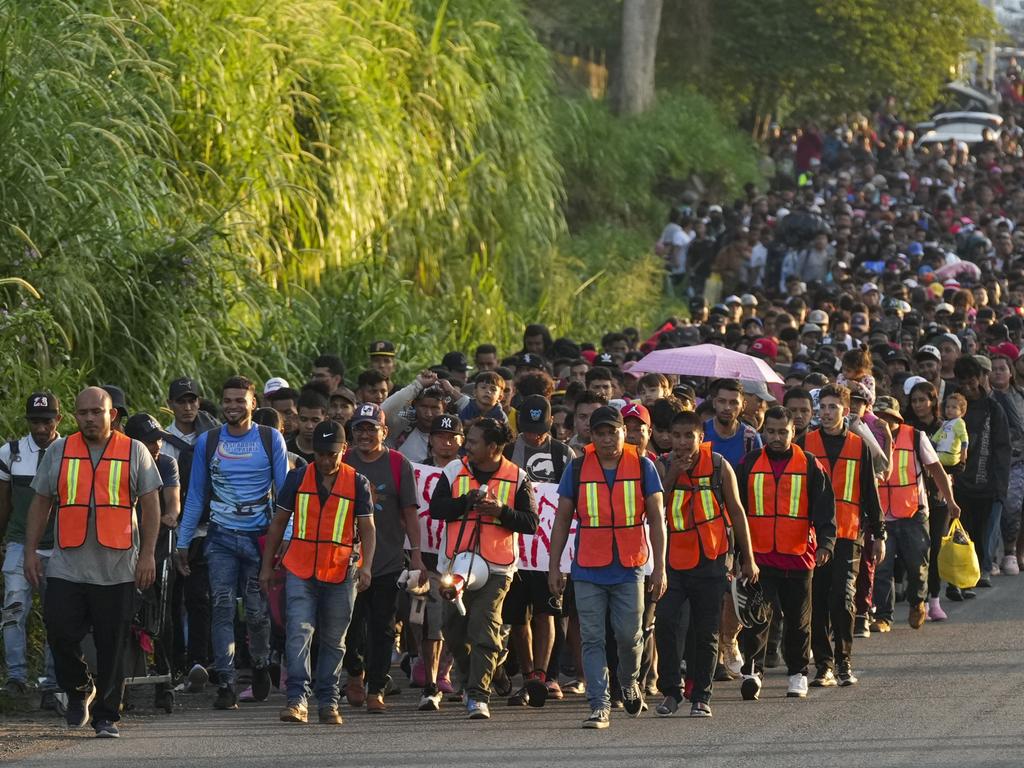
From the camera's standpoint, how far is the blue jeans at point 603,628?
35.1 ft

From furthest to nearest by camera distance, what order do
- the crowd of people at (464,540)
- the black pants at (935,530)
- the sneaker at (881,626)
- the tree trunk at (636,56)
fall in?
the tree trunk at (636,56) < the black pants at (935,530) < the sneaker at (881,626) < the crowd of people at (464,540)

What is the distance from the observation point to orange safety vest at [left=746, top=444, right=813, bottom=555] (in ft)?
37.9

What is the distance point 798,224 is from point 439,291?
28.4ft

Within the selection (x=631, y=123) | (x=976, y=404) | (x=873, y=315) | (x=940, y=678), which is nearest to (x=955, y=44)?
(x=631, y=123)

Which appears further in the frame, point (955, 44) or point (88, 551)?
point (955, 44)

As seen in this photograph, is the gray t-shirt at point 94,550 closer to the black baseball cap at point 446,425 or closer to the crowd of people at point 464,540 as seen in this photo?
the crowd of people at point 464,540

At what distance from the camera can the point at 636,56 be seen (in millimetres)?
38750

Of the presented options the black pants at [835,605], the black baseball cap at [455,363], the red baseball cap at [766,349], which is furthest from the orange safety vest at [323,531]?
the red baseball cap at [766,349]

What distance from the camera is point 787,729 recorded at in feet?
34.4

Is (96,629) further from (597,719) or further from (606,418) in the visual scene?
(606,418)

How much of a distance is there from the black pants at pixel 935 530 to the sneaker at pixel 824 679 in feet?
10.1

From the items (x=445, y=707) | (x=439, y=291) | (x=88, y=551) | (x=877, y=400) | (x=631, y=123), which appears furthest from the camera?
(x=631, y=123)

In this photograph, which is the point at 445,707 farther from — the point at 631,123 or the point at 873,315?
the point at 631,123

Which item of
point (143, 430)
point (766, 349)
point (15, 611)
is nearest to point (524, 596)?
point (143, 430)
